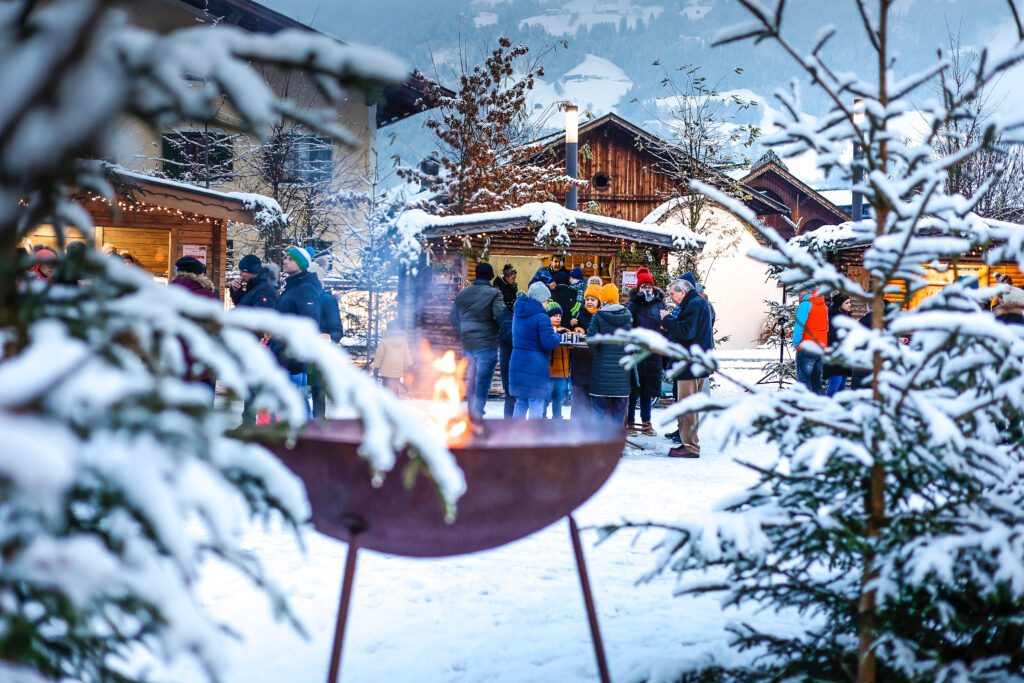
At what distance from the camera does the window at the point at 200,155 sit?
18016 millimetres

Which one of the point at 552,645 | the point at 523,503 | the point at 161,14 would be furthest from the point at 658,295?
the point at 161,14

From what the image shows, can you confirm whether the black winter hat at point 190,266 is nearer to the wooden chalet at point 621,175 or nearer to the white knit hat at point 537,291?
the white knit hat at point 537,291

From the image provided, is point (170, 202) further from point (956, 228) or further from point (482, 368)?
point (956, 228)

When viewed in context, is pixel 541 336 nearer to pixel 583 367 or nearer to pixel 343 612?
pixel 583 367

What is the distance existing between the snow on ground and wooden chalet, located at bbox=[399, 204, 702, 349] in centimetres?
807

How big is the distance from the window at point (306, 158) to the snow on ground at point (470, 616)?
49.0 feet

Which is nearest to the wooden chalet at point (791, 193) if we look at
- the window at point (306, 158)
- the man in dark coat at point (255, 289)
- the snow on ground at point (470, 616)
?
the window at point (306, 158)

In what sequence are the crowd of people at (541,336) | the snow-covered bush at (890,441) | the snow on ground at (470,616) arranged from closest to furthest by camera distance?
the snow-covered bush at (890,441), the snow on ground at (470,616), the crowd of people at (541,336)

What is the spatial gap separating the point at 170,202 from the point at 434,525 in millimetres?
11329

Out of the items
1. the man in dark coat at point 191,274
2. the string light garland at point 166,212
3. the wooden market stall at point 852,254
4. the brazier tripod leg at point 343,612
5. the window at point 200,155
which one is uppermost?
the window at point 200,155

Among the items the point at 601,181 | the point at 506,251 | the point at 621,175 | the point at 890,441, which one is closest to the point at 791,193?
the point at 621,175

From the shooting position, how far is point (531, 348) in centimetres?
812

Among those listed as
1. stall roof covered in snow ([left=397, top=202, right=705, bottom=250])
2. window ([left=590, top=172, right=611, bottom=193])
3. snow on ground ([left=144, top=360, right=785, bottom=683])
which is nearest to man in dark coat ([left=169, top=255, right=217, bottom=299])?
snow on ground ([left=144, top=360, right=785, bottom=683])

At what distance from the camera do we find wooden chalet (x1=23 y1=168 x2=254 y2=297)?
12.0 meters
